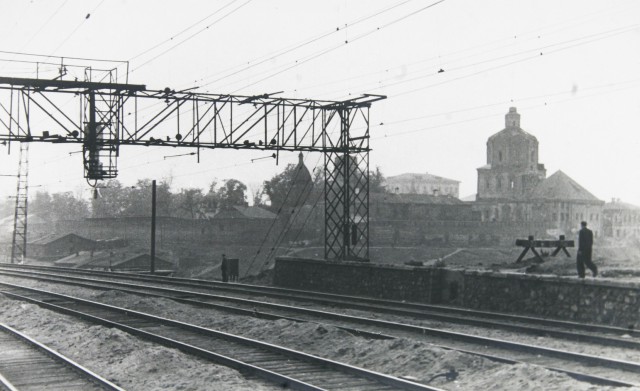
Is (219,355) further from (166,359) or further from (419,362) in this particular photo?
(419,362)

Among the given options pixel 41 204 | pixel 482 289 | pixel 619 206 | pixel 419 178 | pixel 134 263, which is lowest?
pixel 134 263

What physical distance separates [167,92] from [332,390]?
17996 mm

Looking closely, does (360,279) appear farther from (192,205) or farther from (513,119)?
(192,205)

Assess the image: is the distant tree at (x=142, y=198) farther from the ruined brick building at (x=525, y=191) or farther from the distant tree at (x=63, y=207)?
the ruined brick building at (x=525, y=191)

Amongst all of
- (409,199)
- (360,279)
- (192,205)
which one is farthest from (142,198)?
(360,279)

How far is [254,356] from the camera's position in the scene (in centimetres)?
1220

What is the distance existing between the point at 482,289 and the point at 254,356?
874 cm

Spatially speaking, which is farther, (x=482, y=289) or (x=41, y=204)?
(x=41, y=204)

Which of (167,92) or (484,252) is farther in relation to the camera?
(484,252)

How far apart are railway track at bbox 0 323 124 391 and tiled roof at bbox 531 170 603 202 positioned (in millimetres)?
93155

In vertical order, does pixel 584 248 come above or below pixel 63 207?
below

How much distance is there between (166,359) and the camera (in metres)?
11.7

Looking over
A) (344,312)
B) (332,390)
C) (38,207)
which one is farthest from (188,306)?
(38,207)

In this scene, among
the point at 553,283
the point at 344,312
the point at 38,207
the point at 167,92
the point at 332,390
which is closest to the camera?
the point at 332,390
